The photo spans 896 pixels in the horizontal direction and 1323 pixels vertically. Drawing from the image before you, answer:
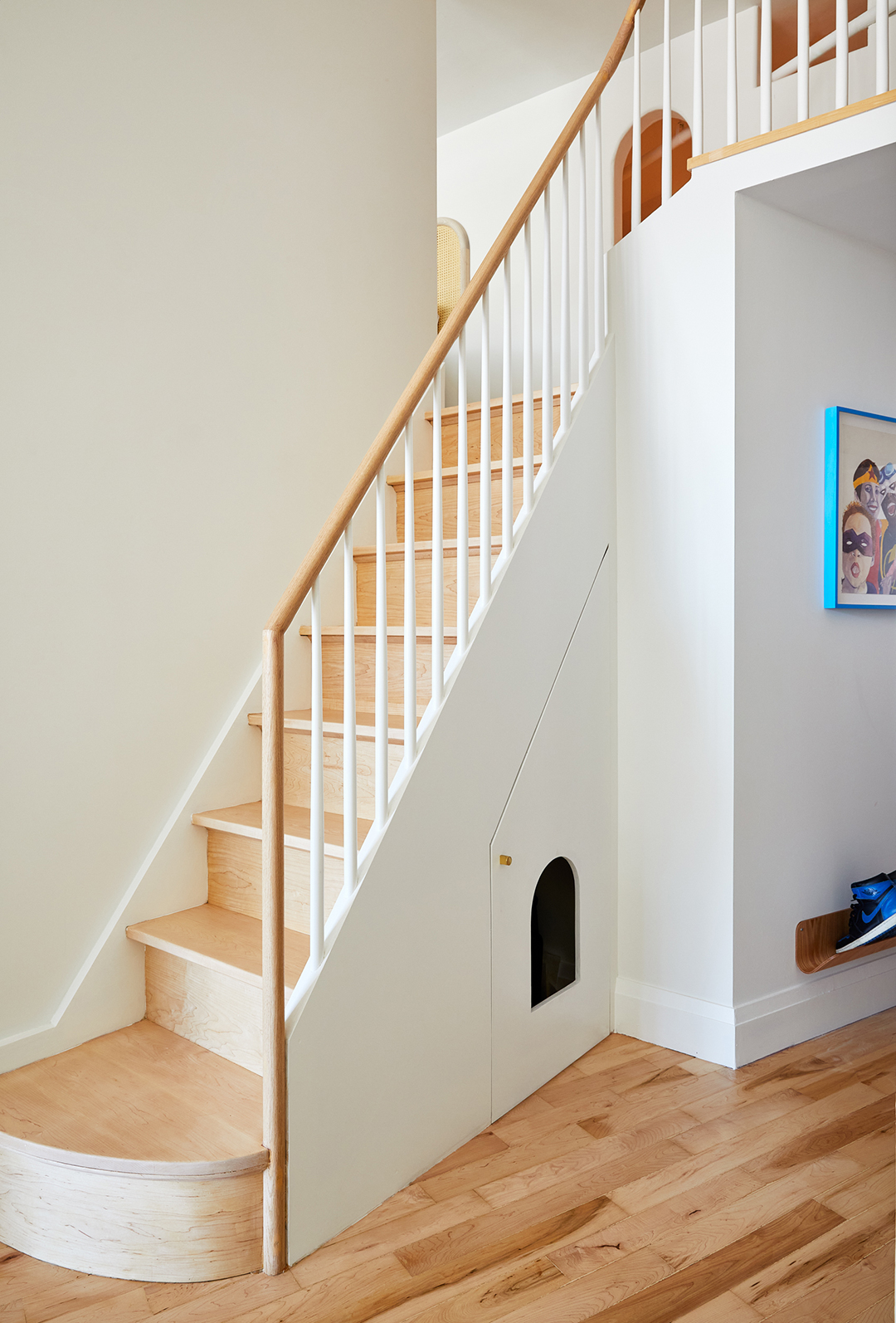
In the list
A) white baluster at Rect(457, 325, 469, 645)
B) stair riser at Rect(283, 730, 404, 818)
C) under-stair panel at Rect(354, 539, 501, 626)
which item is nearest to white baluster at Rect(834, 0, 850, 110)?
white baluster at Rect(457, 325, 469, 645)

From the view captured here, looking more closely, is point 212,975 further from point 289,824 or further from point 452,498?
point 452,498

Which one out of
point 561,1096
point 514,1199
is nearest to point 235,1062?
point 514,1199

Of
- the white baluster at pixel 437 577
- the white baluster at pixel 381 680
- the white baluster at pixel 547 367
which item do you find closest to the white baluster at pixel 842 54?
the white baluster at pixel 547 367

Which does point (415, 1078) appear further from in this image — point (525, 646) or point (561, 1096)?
point (525, 646)

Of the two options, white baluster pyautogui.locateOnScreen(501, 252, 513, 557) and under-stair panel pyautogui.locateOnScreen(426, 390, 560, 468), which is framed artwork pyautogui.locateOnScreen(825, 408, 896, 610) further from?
white baluster pyautogui.locateOnScreen(501, 252, 513, 557)

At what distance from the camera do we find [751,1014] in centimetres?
266

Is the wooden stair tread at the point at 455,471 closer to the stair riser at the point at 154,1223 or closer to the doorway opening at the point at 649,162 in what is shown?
the stair riser at the point at 154,1223

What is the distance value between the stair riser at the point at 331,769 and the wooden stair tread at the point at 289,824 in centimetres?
4

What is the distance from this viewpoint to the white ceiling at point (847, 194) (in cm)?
239

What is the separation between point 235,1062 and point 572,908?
1042 millimetres

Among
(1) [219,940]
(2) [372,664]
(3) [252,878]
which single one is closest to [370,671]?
(2) [372,664]

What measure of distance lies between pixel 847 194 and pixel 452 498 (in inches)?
56.6

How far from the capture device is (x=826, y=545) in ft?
9.19

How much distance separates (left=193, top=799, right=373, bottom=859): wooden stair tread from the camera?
222 cm
